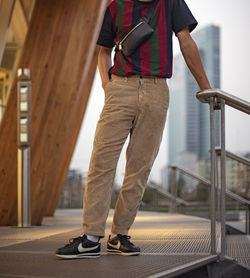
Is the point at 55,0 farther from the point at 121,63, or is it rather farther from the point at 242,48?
the point at 242,48

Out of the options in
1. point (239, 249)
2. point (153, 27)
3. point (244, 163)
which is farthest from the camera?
point (244, 163)

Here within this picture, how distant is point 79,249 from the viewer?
2322mm

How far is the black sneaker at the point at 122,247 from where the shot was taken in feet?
8.02

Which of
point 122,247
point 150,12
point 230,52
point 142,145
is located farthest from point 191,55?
point 230,52

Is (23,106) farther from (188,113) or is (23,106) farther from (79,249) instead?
(188,113)

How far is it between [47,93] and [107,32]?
2637 millimetres

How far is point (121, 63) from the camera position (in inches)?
97.6

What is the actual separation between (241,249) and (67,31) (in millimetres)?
3190

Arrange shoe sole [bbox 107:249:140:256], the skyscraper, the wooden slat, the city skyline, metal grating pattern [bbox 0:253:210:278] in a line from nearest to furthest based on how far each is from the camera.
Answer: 1. metal grating pattern [bbox 0:253:210:278]
2. shoe sole [bbox 107:249:140:256]
3. the wooden slat
4. the city skyline
5. the skyscraper

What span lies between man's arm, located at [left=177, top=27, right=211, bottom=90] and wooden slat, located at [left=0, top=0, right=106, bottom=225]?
282 cm

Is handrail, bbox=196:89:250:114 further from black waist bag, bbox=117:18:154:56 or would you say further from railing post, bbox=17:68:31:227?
railing post, bbox=17:68:31:227

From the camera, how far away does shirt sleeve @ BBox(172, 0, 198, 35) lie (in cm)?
253

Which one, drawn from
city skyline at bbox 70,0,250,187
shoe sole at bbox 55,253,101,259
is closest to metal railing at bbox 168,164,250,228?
shoe sole at bbox 55,253,101,259

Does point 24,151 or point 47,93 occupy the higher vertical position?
point 47,93
